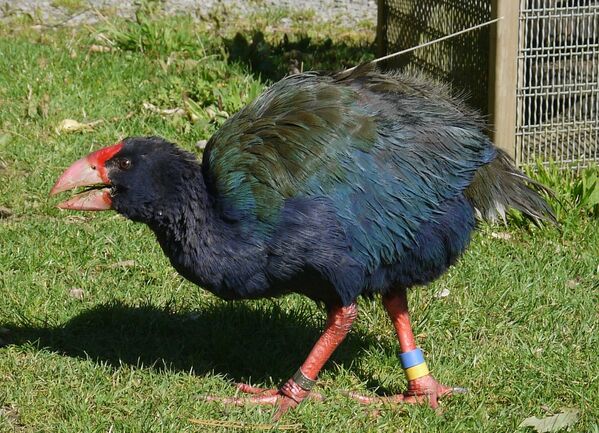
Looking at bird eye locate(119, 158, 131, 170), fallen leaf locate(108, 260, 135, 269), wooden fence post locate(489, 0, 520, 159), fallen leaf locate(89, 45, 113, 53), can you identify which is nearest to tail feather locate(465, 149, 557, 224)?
bird eye locate(119, 158, 131, 170)

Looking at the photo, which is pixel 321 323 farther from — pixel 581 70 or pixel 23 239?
pixel 581 70

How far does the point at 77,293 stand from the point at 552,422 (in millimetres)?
1932

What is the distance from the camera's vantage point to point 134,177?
3369mm

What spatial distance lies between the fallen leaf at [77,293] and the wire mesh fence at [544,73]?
6.97 feet

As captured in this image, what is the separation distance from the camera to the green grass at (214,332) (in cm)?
343

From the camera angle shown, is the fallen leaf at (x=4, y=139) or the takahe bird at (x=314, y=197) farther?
the fallen leaf at (x=4, y=139)

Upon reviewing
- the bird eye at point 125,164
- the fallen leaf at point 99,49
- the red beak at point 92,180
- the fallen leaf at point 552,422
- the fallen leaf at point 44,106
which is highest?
the bird eye at point 125,164

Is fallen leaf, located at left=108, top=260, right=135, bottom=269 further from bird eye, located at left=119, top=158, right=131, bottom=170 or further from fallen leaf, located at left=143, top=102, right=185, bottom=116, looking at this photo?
fallen leaf, located at left=143, top=102, right=185, bottom=116

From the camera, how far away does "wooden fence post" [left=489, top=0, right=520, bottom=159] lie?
4961 mm

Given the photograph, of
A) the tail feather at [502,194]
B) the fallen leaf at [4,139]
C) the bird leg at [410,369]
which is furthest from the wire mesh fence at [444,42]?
the fallen leaf at [4,139]

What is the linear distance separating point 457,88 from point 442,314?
1789 millimetres

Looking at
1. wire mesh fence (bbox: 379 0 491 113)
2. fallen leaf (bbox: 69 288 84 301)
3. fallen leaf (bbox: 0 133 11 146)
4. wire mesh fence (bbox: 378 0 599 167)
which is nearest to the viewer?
fallen leaf (bbox: 69 288 84 301)

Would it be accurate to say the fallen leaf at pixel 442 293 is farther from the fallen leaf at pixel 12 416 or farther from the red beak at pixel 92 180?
the fallen leaf at pixel 12 416

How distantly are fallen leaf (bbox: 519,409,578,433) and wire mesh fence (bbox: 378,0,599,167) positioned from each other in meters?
2.01
